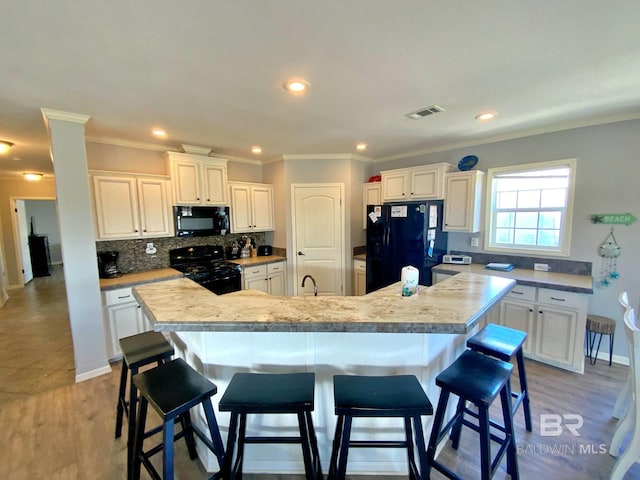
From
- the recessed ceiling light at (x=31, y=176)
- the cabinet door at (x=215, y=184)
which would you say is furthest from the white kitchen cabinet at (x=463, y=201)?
the recessed ceiling light at (x=31, y=176)

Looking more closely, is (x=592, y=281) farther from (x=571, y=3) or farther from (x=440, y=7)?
(x=440, y=7)

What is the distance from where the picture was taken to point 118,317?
290cm

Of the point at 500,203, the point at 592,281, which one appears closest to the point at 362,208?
the point at 500,203

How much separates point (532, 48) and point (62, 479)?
12.3ft

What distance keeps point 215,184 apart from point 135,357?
102 inches

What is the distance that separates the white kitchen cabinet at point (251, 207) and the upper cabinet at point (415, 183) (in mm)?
1866

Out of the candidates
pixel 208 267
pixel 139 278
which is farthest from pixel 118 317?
pixel 208 267

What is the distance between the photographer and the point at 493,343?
183 centimetres

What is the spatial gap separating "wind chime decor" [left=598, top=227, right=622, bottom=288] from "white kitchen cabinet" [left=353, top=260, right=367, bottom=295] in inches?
104

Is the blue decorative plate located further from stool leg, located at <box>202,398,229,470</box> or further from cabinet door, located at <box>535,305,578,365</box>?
stool leg, located at <box>202,398,229,470</box>

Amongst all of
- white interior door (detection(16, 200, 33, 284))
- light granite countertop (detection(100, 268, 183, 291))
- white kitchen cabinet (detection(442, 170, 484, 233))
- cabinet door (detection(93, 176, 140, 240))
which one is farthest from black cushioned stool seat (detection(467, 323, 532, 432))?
white interior door (detection(16, 200, 33, 284))

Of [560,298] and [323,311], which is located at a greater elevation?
[323,311]

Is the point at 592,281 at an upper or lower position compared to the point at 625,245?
lower

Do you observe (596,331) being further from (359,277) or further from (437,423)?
(359,277)
